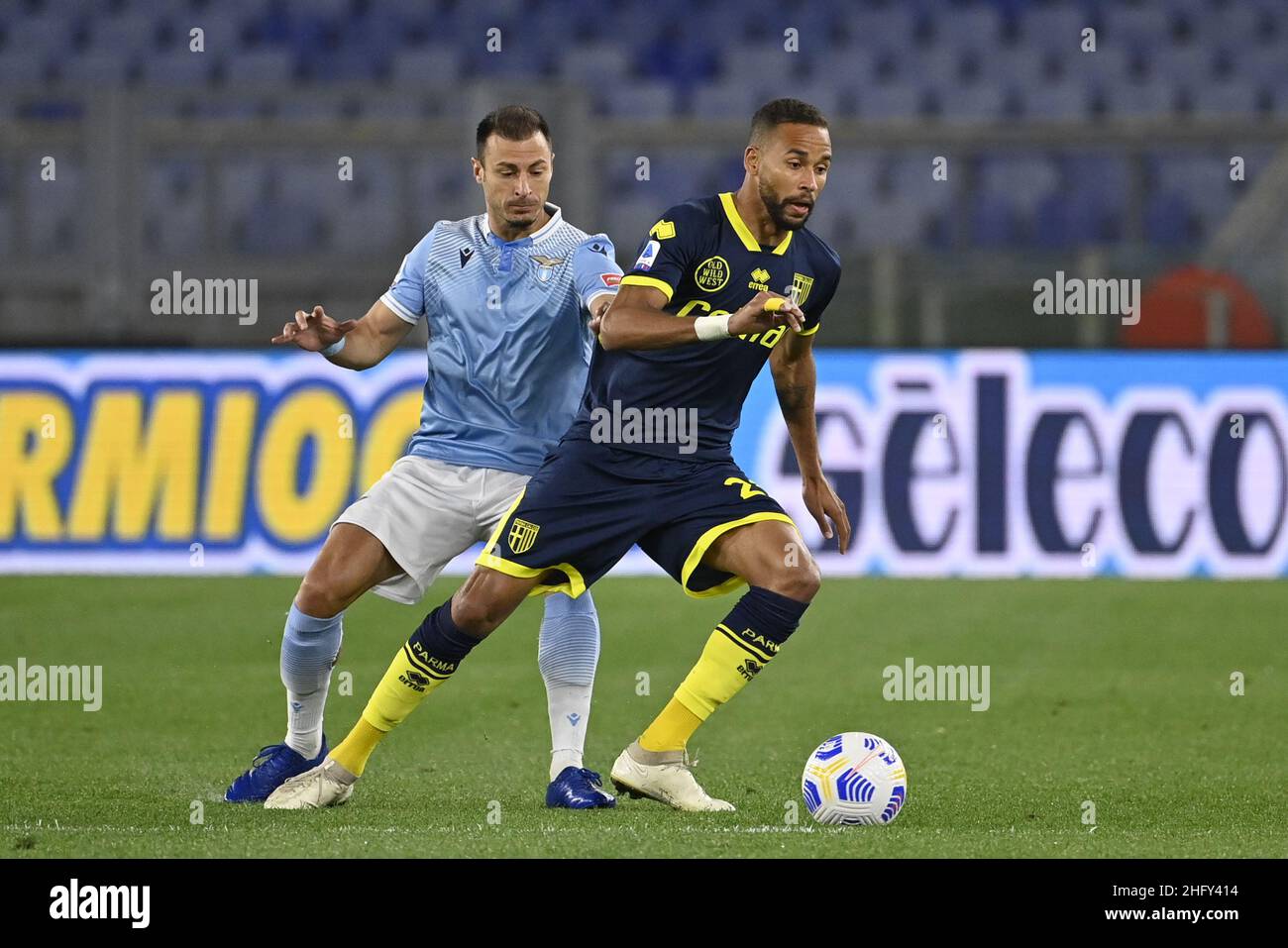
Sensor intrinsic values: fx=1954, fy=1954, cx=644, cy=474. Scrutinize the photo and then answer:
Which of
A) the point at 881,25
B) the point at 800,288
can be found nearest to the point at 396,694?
the point at 800,288

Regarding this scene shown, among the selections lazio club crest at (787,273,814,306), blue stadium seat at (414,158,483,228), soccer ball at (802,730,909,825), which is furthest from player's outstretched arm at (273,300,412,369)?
blue stadium seat at (414,158,483,228)

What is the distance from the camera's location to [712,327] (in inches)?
188

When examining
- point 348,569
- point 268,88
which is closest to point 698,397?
point 348,569

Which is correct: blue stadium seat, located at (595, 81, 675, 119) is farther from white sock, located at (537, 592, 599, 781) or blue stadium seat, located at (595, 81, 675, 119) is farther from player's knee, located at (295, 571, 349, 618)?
player's knee, located at (295, 571, 349, 618)

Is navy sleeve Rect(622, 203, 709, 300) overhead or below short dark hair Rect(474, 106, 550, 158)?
below

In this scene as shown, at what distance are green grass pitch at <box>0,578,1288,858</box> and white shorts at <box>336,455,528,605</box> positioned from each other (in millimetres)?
649

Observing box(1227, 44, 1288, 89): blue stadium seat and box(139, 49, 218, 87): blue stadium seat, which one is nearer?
box(1227, 44, 1288, 89): blue stadium seat

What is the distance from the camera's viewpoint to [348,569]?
529 centimetres

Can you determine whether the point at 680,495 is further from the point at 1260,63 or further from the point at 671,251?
the point at 1260,63

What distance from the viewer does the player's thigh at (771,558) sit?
5035 millimetres

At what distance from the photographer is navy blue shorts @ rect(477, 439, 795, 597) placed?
509 centimetres

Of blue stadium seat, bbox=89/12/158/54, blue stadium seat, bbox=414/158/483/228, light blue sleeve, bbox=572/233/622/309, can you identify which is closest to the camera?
light blue sleeve, bbox=572/233/622/309

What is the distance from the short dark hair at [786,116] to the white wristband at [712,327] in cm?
59

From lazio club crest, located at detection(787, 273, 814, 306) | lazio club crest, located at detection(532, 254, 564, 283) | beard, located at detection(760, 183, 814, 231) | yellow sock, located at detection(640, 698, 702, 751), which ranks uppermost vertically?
beard, located at detection(760, 183, 814, 231)
